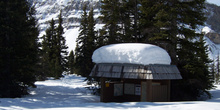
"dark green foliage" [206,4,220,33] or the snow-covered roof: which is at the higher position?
"dark green foliage" [206,4,220,33]

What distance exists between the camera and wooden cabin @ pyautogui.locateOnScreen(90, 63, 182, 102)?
464 inches

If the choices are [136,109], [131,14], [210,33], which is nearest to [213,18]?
[210,33]

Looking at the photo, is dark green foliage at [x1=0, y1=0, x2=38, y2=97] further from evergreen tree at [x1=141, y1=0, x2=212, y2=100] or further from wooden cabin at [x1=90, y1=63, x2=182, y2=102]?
evergreen tree at [x1=141, y1=0, x2=212, y2=100]

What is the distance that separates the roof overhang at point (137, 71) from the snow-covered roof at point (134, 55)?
0.80ft

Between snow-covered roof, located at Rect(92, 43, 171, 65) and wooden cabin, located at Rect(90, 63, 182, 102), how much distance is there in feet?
0.79

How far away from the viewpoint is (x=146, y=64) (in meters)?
11.9

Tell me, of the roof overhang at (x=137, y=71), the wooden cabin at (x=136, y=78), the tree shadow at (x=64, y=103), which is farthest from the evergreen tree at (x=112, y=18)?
the roof overhang at (x=137, y=71)

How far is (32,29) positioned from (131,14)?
352 inches

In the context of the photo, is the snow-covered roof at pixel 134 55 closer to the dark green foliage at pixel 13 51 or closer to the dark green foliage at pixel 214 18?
the dark green foliage at pixel 13 51

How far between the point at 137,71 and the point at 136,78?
0.44 meters

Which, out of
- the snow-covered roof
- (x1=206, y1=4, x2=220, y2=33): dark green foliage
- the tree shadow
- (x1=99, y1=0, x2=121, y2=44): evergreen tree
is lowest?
the tree shadow

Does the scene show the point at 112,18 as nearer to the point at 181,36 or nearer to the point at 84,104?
the point at 181,36

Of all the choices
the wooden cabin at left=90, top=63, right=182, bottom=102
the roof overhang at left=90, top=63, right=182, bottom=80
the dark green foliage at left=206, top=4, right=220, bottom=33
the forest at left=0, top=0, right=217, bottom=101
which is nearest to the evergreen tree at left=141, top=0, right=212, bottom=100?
the forest at left=0, top=0, right=217, bottom=101

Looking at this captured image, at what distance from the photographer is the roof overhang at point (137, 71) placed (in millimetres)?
11641
